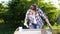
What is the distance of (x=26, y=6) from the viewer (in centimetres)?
506

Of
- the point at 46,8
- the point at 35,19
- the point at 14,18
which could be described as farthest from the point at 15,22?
the point at 35,19

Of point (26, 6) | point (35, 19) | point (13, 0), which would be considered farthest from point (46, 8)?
point (35, 19)

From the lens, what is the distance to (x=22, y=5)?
5.18 meters

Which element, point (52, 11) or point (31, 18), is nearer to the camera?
point (31, 18)

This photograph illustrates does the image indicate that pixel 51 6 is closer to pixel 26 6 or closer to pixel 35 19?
pixel 26 6

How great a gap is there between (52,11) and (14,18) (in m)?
1.00

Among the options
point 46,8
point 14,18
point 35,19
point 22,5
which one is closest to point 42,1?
point 46,8

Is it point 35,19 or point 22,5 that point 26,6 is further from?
point 35,19

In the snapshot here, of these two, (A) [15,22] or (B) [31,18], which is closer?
(B) [31,18]

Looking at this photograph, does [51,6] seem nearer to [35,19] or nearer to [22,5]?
[22,5]

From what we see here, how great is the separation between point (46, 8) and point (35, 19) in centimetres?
156

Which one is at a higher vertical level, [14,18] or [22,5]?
[22,5]

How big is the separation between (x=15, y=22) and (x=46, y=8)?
89 centimetres

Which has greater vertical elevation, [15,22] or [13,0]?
[13,0]
